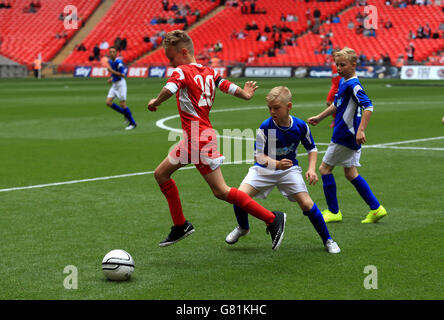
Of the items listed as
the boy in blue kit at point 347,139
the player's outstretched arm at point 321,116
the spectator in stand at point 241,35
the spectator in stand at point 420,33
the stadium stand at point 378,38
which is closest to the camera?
the player's outstretched arm at point 321,116

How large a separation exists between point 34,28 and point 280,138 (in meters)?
58.6

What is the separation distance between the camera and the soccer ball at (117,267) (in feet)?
17.4

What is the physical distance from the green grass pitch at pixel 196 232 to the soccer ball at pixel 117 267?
0.06 meters

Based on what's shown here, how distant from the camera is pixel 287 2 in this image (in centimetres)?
5641

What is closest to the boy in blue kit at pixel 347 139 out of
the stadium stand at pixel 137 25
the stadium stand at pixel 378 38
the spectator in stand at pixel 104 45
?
the stadium stand at pixel 378 38

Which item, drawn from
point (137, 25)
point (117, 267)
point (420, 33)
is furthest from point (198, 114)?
point (137, 25)

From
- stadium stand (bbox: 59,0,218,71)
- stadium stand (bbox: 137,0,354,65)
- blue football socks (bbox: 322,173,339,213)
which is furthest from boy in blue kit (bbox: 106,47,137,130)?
stadium stand (bbox: 59,0,218,71)

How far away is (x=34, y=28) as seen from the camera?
2404 inches

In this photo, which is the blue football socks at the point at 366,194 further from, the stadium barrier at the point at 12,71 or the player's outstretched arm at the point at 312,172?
the stadium barrier at the point at 12,71

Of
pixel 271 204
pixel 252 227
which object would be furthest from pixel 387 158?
pixel 252 227

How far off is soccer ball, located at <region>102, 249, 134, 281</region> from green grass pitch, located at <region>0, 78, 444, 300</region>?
0.06 metres

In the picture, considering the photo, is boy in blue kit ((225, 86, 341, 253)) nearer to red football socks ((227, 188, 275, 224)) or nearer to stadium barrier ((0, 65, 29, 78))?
red football socks ((227, 188, 275, 224))
